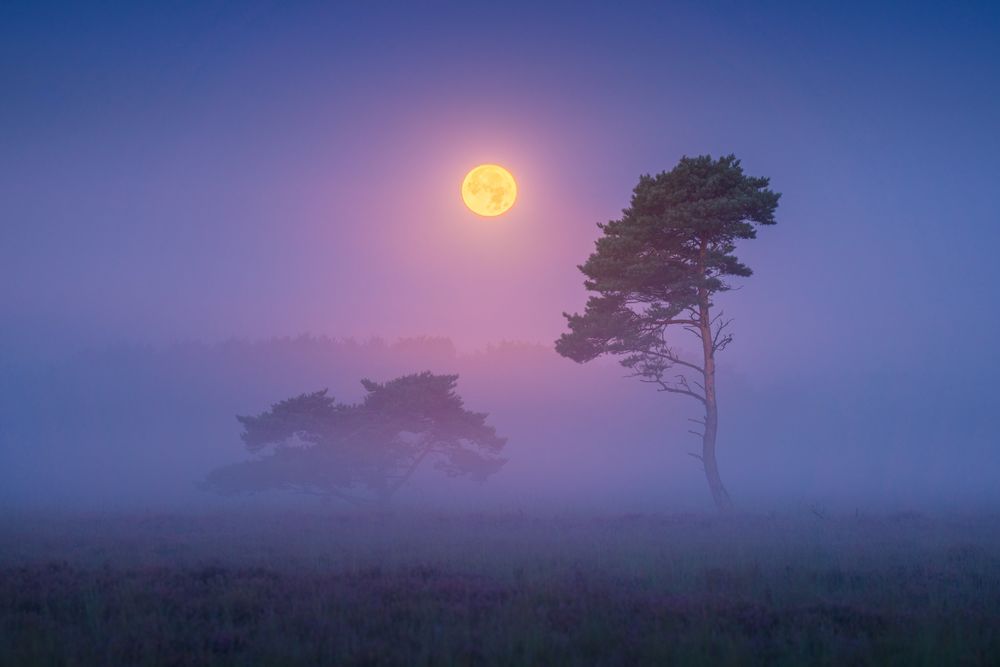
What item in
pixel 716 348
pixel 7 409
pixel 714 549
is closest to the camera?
pixel 714 549

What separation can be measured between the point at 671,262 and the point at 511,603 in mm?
17279

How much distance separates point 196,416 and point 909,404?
116244 millimetres

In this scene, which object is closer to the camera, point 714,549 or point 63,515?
point 714,549

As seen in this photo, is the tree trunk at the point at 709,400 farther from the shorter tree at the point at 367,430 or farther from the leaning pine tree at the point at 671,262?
the shorter tree at the point at 367,430

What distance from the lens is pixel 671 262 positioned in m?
23.3

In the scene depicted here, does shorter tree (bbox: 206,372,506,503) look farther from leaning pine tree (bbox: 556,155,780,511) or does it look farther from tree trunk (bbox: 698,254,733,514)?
tree trunk (bbox: 698,254,733,514)

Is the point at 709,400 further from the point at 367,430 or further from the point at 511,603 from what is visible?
the point at 511,603

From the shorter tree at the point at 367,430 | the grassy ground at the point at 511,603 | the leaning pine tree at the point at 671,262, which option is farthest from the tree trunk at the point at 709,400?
the shorter tree at the point at 367,430

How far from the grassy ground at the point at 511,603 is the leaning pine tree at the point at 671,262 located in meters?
9.38

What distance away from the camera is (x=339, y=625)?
7.27 meters

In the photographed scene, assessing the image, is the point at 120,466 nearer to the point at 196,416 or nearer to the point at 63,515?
the point at 196,416

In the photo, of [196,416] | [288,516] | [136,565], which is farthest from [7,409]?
[136,565]

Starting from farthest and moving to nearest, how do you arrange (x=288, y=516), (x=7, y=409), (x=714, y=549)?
(x=7, y=409)
(x=288, y=516)
(x=714, y=549)

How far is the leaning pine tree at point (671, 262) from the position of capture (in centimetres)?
2205
